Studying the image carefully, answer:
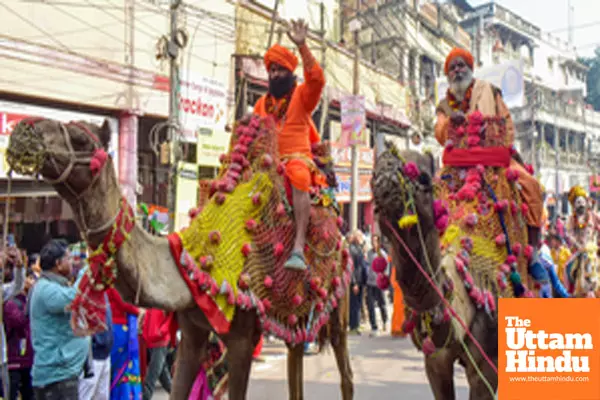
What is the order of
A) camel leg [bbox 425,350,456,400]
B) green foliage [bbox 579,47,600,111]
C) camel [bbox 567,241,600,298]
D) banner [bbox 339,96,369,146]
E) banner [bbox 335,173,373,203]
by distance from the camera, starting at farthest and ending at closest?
1. green foliage [bbox 579,47,600,111]
2. banner [bbox 335,173,373,203]
3. banner [bbox 339,96,369,146]
4. camel [bbox 567,241,600,298]
5. camel leg [bbox 425,350,456,400]

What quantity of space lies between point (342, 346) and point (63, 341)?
8.33 feet

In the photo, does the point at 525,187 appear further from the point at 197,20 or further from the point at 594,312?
Result: the point at 197,20

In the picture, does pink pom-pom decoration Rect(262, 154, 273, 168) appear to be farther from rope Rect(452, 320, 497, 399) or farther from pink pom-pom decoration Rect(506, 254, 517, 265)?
pink pom-pom decoration Rect(506, 254, 517, 265)

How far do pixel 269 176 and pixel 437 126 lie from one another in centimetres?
151

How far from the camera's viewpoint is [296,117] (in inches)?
185

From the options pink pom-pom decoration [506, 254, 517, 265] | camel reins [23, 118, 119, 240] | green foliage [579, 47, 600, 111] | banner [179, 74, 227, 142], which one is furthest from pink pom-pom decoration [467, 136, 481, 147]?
green foliage [579, 47, 600, 111]

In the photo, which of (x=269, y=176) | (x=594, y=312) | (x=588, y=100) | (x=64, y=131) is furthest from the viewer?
(x=588, y=100)

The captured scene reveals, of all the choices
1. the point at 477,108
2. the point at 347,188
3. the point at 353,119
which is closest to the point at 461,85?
the point at 477,108

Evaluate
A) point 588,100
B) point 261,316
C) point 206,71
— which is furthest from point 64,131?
point 588,100

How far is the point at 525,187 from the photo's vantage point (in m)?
4.52

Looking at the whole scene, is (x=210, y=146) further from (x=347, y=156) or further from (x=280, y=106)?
(x=280, y=106)

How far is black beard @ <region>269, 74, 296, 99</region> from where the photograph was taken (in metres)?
4.68

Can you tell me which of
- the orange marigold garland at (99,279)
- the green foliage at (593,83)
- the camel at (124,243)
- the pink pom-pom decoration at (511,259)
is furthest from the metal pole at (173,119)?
the green foliage at (593,83)

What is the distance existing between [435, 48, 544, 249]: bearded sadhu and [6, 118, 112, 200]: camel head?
2.78 metres
